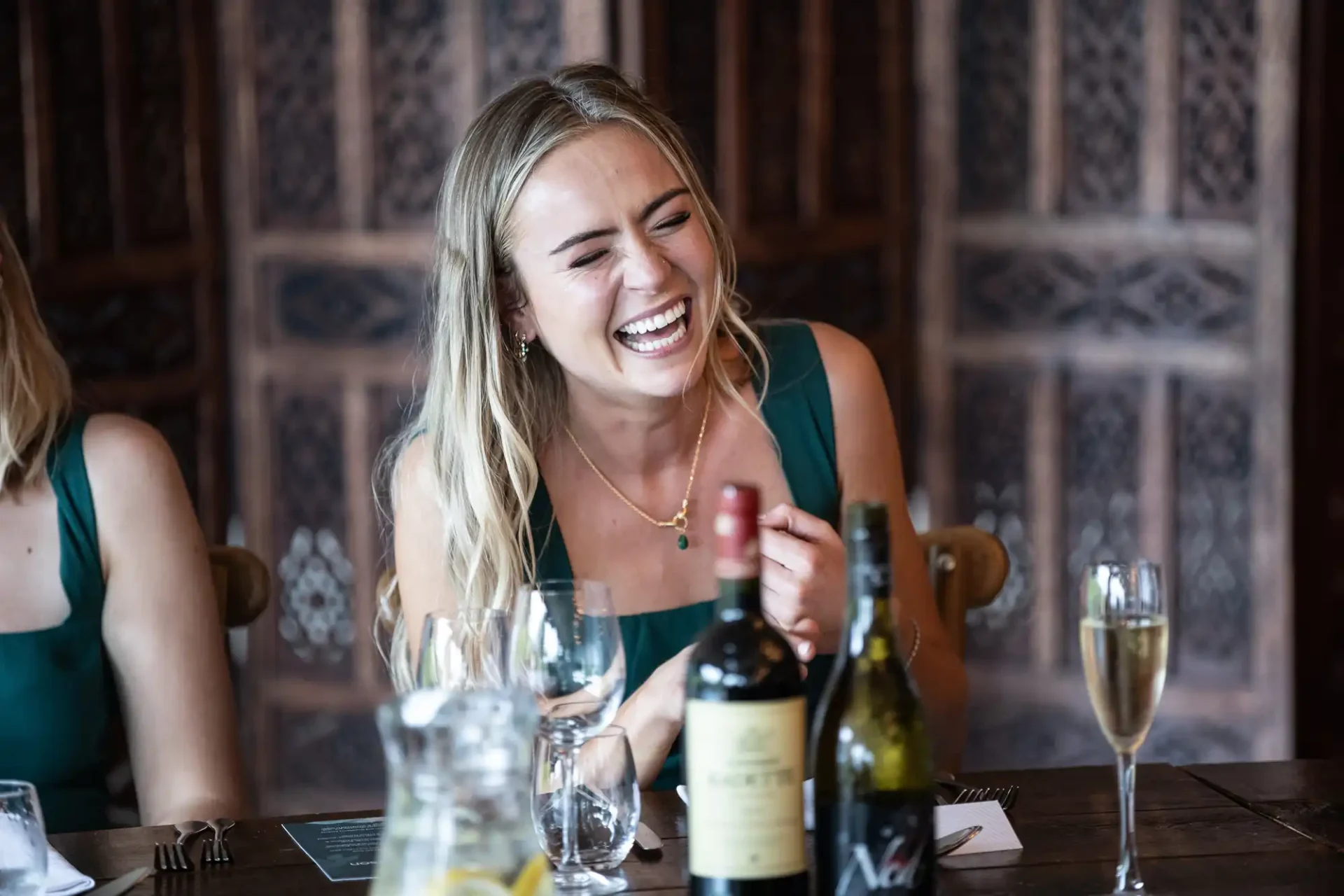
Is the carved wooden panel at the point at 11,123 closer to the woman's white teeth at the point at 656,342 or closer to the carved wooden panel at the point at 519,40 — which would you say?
the carved wooden panel at the point at 519,40

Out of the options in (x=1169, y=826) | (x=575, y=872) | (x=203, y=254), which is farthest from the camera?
(x=203, y=254)

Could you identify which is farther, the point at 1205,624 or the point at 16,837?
the point at 1205,624

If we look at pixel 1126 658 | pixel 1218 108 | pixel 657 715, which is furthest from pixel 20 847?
pixel 1218 108

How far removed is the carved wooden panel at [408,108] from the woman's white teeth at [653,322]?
154 centimetres

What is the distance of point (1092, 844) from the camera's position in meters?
1.41

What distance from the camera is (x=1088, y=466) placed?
3609mm

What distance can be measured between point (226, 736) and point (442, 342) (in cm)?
52

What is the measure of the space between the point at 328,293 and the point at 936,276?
1.26 m

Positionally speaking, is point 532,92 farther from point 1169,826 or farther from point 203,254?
point 203,254

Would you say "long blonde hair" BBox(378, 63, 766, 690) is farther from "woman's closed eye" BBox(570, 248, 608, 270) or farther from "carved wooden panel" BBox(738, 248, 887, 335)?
"carved wooden panel" BBox(738, 248, 887, 335)

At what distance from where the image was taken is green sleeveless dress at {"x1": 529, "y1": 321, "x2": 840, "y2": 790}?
2.03 m

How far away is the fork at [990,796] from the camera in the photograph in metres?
1.51

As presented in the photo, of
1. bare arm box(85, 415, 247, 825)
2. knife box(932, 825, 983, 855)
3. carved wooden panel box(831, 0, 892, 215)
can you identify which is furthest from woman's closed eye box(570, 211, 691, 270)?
carved wooden panel box(831, 0, 892, 215)

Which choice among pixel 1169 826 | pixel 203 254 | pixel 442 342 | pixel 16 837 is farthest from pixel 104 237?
pixel 1169 826
